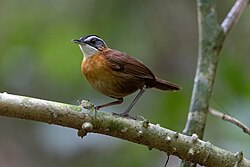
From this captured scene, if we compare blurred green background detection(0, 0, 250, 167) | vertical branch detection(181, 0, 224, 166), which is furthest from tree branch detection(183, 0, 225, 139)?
blurred green background detection(0, 0, 250, 167)

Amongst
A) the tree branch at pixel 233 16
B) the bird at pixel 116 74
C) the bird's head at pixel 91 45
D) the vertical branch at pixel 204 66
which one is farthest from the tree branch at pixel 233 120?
the bird's head at pixel 91 45

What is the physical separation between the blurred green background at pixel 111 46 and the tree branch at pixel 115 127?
2.72ft

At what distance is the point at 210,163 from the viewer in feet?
7.07

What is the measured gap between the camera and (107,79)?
2.40m

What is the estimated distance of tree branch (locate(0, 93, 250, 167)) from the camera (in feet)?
6.28

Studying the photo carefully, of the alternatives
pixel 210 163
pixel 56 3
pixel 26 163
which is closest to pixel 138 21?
pixel 56 3

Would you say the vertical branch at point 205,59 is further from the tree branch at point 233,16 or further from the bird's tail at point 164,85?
the bird's tail at point 164,85

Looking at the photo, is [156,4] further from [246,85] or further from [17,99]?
[17,99]

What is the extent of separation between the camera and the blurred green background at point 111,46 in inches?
130

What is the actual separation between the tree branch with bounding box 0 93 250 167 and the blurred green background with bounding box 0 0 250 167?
2.72 feet

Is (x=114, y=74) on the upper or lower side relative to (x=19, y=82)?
upper

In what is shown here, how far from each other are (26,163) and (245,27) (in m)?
2.19

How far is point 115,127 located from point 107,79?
403mm

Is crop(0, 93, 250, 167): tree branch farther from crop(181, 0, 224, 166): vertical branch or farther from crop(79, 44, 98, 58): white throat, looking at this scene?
crop(79, 44, 98, 58): white throat
